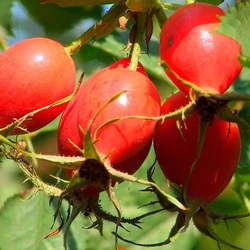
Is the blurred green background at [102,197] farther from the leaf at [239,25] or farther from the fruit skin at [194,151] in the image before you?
the leaf at [239,25]

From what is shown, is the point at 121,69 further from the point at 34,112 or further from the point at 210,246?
the point at 210,246

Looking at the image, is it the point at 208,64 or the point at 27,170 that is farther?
the point at 27,170

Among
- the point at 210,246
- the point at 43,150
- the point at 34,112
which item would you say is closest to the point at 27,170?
the point at 34,112

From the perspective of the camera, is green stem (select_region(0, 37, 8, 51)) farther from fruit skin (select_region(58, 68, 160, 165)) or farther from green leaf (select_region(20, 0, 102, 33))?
fruit skin (select_region(58, 68, 160, 165))

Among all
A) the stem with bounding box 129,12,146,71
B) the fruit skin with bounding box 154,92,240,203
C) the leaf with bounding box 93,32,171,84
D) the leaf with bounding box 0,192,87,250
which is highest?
the stem with bounding box 129,12,146,71

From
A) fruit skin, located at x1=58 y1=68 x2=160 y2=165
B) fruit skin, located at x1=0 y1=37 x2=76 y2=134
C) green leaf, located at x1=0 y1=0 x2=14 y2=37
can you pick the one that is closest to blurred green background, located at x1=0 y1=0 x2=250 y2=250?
green leaf, located at x1=0 y1=0 x2=14 y2=37

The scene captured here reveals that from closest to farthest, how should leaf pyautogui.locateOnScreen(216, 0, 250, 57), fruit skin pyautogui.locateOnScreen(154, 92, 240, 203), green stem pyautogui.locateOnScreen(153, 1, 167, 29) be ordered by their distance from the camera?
leaf pyautogui.locateOnScreen(216, 0, 250, 57)
fruit skin pyautogui.locateOnScreen(154, 92, 240, 203)
green stem pyautogui.locateOnScreen(153, 1, 167, 29)

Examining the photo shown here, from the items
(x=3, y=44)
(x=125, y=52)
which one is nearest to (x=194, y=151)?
(x=125, y=52)
